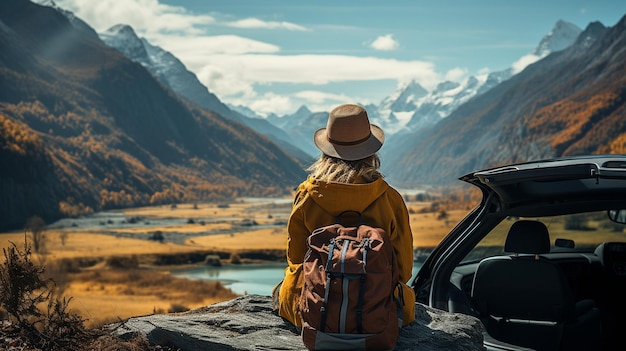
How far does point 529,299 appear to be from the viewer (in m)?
4.19

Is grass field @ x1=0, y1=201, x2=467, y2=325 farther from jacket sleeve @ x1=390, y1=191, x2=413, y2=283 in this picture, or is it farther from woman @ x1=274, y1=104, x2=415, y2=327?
jacket sleeve @ x1=390, y1=191, x2=413, y2=283

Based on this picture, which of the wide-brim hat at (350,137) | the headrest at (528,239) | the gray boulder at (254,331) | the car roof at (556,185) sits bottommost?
the gray boulder at (254,331)

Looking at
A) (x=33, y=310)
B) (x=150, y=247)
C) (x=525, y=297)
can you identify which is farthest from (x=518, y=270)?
(x=150, y=247)

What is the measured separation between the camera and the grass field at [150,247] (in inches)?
2471

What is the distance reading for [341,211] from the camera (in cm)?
344

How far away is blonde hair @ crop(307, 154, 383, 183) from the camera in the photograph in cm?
345

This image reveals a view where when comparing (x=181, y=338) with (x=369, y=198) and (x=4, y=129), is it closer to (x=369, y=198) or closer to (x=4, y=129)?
(x=369, y=198)

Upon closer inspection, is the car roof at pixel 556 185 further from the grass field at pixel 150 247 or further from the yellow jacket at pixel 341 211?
the grass field at pixel 150 247

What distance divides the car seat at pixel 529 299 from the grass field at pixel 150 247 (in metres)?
40.6

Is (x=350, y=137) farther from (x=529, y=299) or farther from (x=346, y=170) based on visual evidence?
(x=529, y=299)

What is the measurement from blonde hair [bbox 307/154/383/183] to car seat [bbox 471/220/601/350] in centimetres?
122

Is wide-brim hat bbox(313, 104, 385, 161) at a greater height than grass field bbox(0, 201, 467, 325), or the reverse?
wide-brim hat bbox(313, 104, 385, 161)

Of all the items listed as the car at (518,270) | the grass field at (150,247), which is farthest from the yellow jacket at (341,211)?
the grass field at (150,247)

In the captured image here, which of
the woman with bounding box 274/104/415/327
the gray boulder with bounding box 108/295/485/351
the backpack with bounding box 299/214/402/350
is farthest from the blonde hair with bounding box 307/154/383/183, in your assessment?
the gray boulder with bounding box 108/295/485/351
